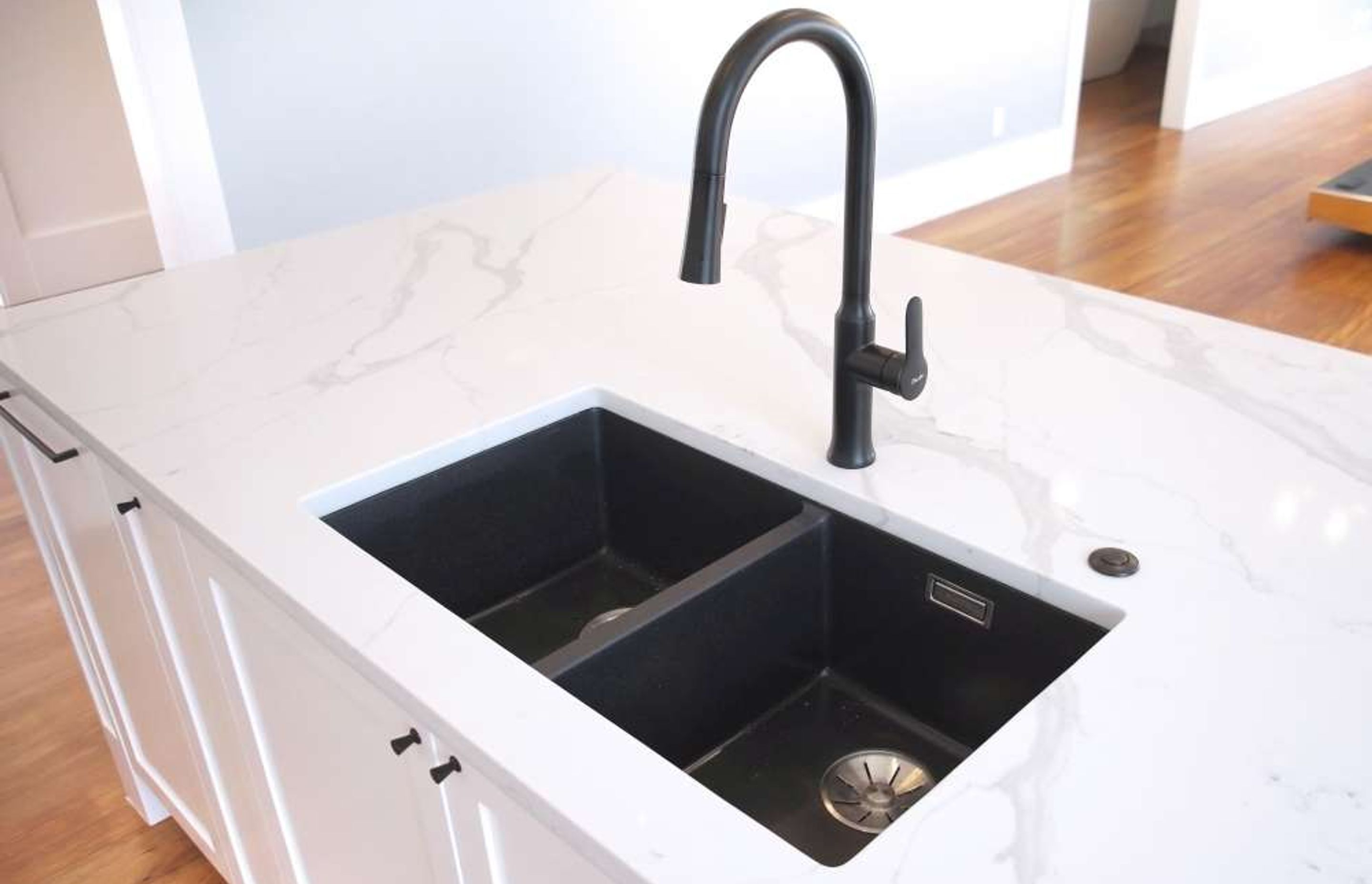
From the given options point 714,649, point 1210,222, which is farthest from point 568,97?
point 714,649

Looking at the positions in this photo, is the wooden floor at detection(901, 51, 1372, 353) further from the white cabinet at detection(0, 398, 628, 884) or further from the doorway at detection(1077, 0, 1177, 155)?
the white cabinet at detection(0, 398, 628, 884)

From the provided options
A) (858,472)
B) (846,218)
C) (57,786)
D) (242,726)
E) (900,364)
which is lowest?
(57,786)

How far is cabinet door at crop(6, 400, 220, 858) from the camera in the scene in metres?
1.53

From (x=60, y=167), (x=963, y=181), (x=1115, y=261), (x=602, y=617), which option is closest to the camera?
(x=602, y=617)

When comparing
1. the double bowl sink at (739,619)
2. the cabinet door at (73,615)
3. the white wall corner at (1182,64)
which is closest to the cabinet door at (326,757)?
the double bowl sink at (739,619)

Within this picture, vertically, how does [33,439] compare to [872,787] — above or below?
above

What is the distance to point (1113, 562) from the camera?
3.22 ft

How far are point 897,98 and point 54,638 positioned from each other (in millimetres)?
3611

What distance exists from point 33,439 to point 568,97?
2525 mm

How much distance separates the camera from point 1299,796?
0.75 metres

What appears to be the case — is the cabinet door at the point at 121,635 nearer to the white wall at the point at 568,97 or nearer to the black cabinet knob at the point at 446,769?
the black cabinet knob at the point at 446,769

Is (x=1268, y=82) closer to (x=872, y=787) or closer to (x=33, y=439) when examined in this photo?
(x=872, y=787)

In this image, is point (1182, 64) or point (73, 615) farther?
point (1182, 64)

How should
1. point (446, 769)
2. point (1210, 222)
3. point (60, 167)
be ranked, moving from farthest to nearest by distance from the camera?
point (1210, 222)
point (60, 167)
point (446, 769)
